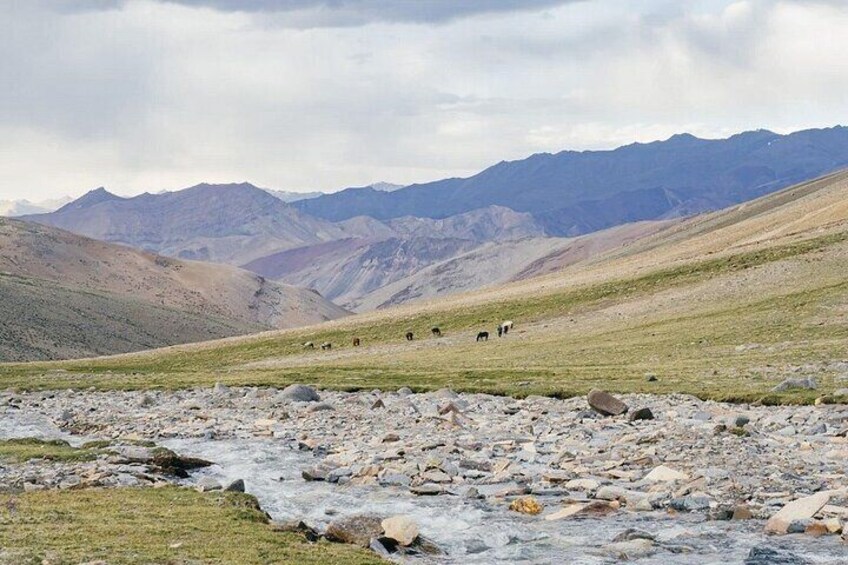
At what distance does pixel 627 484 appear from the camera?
24.5 metres

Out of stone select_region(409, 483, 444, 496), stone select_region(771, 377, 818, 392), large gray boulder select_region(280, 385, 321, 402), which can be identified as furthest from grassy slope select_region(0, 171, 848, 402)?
stone select_region(409, 483, 444, 496)

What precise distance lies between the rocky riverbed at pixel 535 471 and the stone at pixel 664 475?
0.06 metres

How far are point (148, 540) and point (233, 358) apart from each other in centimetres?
7485

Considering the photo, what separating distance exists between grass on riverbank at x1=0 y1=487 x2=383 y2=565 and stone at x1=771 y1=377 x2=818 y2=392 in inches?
929

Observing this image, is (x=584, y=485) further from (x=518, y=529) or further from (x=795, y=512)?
(x=795, y=512)

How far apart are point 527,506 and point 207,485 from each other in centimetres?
862

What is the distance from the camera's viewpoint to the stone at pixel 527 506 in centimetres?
2278

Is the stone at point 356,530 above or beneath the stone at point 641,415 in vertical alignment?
beneath

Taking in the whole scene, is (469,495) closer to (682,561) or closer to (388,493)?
(388,493)

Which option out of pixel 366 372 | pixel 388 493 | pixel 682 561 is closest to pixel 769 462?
pixel 682 561

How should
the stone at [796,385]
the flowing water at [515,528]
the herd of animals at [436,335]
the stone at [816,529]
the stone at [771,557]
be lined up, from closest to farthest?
the stone at [771,557], the flowing water at [515,528], the stone at [816,529], the stone at [796,385], the herd of animals at [436,335]

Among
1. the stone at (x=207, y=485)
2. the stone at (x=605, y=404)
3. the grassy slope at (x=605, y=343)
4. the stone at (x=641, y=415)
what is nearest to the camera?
the stone at (x=207, y=485)

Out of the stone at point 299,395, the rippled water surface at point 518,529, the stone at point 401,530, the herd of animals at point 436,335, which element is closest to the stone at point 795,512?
the rippled water surface at point 518,529

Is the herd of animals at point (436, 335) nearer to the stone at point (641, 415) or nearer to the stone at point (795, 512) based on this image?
the stone at point (641, 415)
